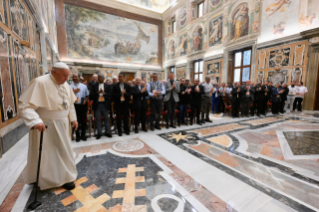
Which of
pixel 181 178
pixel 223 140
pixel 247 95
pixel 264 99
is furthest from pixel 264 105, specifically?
pixel 181 178

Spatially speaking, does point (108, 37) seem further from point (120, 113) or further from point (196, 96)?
point (120, 113)

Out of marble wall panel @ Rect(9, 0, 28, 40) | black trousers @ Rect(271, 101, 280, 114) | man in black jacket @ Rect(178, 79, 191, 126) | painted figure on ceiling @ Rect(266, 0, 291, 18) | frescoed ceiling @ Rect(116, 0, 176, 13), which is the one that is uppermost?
frescoed ceiling @ Rect(116, 0, 176, 13)

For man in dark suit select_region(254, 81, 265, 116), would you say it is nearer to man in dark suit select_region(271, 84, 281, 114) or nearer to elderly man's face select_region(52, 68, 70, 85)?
man in dark suit select_region(271, 84, 281, 114)

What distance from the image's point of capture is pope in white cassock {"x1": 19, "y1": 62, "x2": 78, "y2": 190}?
182 centimetres

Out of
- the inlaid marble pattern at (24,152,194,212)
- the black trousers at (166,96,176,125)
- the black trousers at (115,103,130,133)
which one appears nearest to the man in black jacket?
the black trousers at (166,96,176,125)

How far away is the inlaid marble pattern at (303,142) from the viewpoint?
320cm

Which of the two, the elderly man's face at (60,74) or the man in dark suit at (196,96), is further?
the man in dark suit at (196,96)

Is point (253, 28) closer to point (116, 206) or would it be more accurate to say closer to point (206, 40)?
point (206, 40)

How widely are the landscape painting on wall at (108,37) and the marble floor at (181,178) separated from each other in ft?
44.2

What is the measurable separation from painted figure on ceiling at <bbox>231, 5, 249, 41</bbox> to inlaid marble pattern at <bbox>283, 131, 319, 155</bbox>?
8.32 metres

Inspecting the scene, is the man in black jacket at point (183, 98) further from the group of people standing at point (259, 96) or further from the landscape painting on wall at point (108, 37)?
the landscape painting on wall at point (108, 37)

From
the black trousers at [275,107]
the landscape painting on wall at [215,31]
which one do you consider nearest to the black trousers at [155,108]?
the black trousers at [275,107]

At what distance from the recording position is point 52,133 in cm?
191

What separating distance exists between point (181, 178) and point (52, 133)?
74.6 inches
